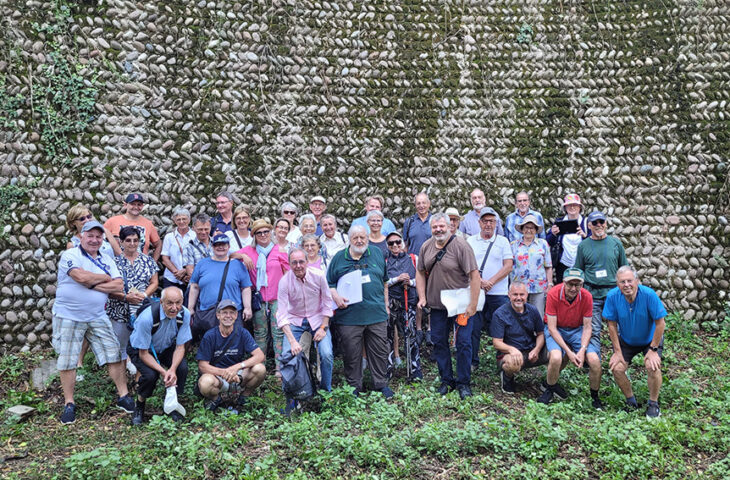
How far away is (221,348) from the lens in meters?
5.89

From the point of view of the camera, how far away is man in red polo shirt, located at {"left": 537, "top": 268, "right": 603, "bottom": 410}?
6254 millimetres

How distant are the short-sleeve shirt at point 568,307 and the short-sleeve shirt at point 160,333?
12.6 ft

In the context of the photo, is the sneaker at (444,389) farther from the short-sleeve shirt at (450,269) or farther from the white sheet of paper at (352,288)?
the white sheet of paper at (352,288)

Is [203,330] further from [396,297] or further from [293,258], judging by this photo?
[396,297]

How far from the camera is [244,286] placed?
6551mm

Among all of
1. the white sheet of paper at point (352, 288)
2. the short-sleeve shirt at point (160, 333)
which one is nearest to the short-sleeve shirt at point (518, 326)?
the white sheet of paper at point (352, 288)

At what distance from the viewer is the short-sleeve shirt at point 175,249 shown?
723 cm

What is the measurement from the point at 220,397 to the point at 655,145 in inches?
303

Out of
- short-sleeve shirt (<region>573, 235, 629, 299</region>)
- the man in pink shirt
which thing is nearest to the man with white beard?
short-sleeve shirt (<region>573, 235, 629, 299</region>)

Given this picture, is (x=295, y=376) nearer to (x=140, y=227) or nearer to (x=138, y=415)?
(x=138, y=415)

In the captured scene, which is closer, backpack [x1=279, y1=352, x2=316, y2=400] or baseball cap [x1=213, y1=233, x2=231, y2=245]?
backpack [x1=279, y1=352, x2=316, y2=400]

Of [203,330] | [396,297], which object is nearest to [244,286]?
[203,330]

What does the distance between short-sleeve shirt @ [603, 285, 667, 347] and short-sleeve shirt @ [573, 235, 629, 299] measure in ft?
2.77

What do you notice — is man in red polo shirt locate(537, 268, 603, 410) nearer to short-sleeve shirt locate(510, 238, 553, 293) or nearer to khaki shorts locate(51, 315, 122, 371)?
short-sleeve shirt locate(510, 238, 553, 293)
